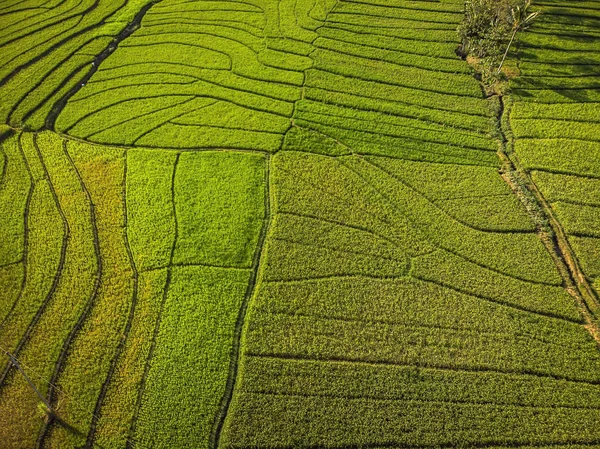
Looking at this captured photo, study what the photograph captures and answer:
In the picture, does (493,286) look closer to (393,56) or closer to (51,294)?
(393,56)

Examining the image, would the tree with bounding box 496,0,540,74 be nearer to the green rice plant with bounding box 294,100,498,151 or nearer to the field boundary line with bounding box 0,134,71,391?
the green rice plant with bounding box 294,100,498,151

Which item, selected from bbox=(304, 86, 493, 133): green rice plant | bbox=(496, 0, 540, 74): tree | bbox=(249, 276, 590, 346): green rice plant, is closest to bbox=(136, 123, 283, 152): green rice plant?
bbox=(304, 86, 493, 133): green rice plant

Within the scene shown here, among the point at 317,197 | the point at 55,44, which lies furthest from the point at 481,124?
the point at 55,44

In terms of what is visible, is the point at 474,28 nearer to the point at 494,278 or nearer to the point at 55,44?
the point at 494,278

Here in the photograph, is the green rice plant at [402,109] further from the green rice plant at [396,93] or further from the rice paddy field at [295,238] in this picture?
the green rice plant at [396,93]

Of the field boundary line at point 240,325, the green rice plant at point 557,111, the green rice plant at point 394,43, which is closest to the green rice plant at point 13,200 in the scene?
the field boundary line at point 240,325

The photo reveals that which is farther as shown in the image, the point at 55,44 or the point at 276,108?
the point at 55,44
